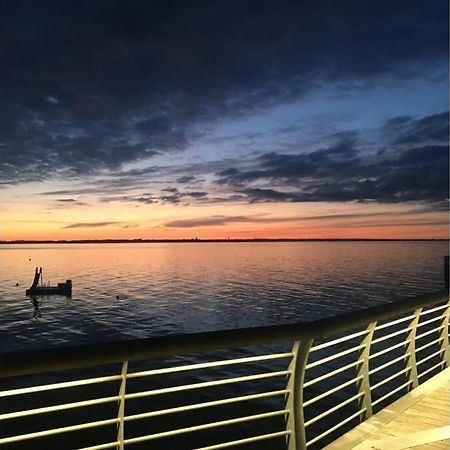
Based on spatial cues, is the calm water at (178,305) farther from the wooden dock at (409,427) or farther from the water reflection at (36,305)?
the wooden dock at (409,427)

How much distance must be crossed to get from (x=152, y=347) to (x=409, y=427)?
9.57ft

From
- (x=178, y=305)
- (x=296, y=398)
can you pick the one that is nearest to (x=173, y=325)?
(x=178, y=305)

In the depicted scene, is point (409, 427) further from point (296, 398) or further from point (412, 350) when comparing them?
point (296, 398)

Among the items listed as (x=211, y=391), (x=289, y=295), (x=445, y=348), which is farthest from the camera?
(x=289, y=295)

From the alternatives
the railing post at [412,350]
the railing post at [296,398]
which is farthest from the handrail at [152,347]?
the railing post at [412,350]

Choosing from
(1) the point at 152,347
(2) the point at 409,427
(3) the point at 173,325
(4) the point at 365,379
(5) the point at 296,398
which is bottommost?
(3) the point at 173,325

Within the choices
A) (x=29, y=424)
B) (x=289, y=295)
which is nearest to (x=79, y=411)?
(x=29, y=424)

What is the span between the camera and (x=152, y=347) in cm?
223

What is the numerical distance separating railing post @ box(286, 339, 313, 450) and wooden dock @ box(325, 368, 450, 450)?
57cm

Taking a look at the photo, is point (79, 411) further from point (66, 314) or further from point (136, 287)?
point (136, 287)

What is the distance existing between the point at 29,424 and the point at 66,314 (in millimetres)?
29312

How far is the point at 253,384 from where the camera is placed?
20.0 m

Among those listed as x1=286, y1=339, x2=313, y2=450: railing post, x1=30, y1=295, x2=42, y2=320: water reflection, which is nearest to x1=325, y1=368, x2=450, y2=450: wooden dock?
x1=286, y1=339, x2=313, y2=450: railing post

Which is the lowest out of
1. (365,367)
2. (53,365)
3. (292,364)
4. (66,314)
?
(66,314)
